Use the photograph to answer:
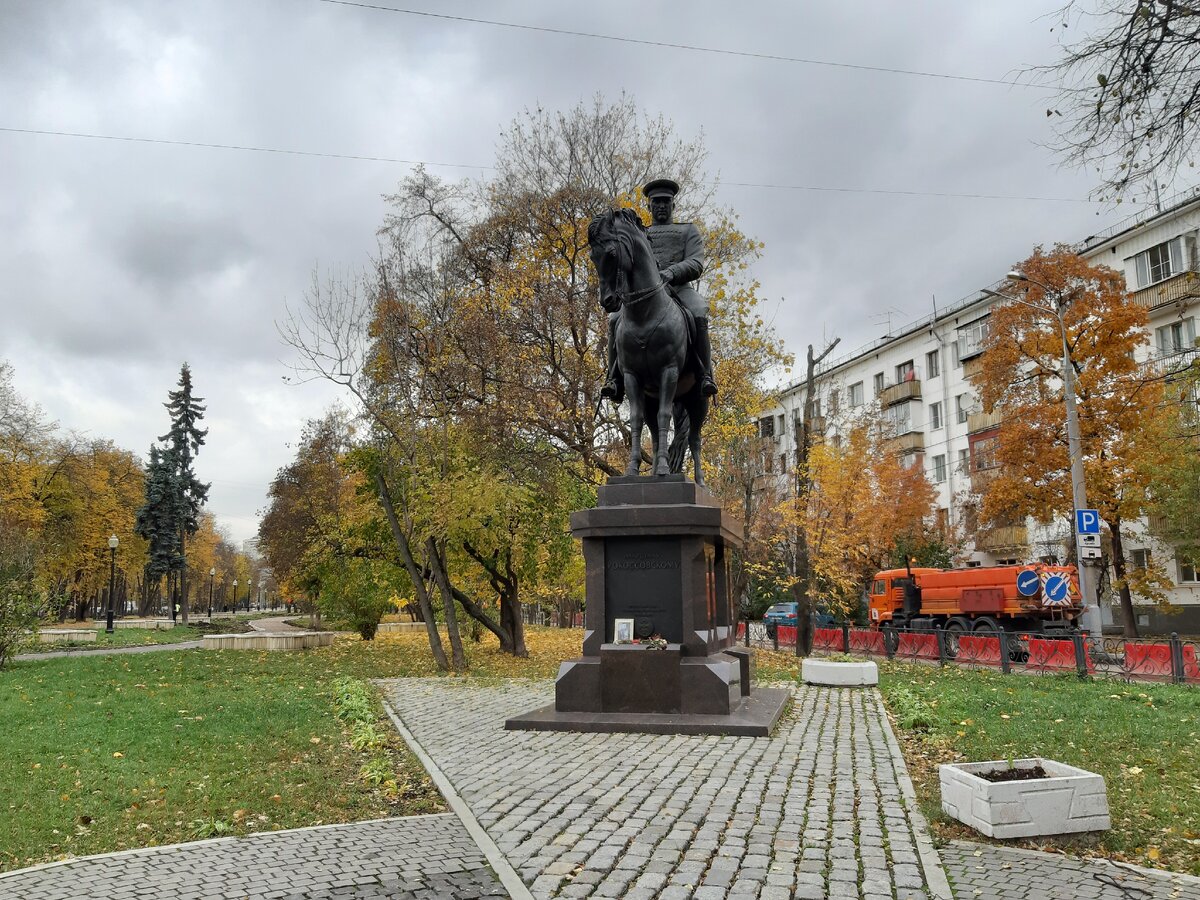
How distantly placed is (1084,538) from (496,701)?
12.2m

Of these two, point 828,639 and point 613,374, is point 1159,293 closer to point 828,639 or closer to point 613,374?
point 828,639

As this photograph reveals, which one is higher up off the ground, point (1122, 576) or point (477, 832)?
point (1122, 576)

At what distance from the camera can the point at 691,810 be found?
5855 millimetres

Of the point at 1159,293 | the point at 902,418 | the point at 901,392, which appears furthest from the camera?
the point at 902,418

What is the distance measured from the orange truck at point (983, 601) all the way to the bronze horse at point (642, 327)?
616 inches

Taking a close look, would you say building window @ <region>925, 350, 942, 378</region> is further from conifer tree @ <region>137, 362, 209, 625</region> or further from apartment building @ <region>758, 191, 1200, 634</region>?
conifer tree @ <region>137, 362, 209, 625</region>

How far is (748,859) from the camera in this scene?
193 inches

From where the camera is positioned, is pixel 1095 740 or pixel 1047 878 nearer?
pixel 1047 878

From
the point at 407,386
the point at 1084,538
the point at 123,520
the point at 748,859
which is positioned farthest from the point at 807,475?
the point at 123,520

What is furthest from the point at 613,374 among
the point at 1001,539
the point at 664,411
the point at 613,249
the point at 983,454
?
the point at 1001,539

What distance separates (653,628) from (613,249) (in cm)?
410

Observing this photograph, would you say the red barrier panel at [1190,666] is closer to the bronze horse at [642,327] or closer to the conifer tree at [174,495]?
the bronze horse at [642,327]

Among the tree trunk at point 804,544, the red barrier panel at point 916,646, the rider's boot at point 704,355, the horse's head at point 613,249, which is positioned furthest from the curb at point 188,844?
the red barrier panel at point 916,646

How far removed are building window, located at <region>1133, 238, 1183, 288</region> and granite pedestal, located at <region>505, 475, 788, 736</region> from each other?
31503mm
